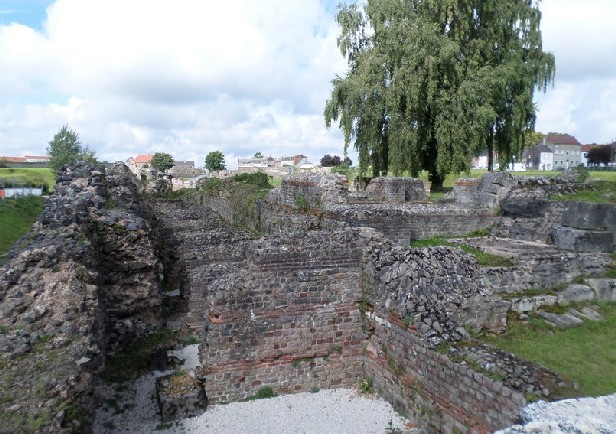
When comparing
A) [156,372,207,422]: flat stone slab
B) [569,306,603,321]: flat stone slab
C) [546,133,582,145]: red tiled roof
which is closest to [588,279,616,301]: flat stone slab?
[569,306,603,321]: flat stone slab

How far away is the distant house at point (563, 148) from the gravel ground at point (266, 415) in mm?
90153

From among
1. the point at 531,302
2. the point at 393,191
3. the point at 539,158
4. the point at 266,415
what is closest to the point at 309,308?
the point at 266,415

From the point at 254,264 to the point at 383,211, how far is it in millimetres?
4696

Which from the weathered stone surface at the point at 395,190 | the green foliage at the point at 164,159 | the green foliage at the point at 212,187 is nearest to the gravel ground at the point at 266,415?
the weathered stone surface at the point at 395,190

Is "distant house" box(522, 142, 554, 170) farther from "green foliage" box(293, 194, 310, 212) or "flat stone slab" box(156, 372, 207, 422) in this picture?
"flat stone slab" box(156, 372, 207, 422)

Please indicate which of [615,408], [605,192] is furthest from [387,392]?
[605,192]

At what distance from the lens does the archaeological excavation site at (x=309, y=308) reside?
185 inches

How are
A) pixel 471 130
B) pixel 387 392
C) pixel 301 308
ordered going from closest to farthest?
1. pixel 387 392
2. pixel 301 308
3. pixel 471 130

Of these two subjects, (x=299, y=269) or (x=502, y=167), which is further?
(x=502, y=167)

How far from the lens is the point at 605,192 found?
11.7m

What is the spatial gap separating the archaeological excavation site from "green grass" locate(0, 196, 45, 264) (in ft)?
29.6

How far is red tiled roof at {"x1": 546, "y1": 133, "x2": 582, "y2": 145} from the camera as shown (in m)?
89.0

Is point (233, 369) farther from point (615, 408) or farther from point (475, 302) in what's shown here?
point (615, 408)

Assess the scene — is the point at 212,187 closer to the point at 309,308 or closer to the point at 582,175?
the point at 582,175
